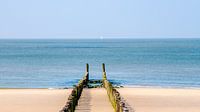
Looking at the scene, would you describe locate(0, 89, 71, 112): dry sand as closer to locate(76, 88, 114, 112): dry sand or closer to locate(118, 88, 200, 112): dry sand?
locate(76, 88, 114, 112): dry sand

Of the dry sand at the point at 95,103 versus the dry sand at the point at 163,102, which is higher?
the dry sand at the point at 95,103

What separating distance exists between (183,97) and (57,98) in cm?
834

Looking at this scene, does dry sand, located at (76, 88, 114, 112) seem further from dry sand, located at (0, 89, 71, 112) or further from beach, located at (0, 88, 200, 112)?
dry sand, located at (0, 89, 71, 112)

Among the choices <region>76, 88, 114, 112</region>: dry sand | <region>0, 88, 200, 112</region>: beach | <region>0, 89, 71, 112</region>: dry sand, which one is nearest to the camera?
<region>76, 88, 114, 112</region>: dry sand

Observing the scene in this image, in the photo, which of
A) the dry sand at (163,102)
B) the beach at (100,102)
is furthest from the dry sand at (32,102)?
the dry sand at (163,102)

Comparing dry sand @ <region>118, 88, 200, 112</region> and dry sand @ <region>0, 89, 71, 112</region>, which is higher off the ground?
dry sand @ <region>0, 89, 71, 112</region>

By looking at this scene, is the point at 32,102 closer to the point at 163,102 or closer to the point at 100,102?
the point at 100,102

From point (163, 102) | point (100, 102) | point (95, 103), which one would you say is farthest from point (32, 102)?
point (163, 102)

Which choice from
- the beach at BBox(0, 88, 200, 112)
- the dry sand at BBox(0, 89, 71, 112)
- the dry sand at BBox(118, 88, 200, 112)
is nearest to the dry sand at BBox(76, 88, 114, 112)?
the beach at BBox(0, 88, 200, 112)

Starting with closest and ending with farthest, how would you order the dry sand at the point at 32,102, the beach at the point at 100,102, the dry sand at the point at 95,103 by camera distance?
the dry sand at the point at 95,103
the dry sand at the point at 32,102
the beach at the point at 100,102

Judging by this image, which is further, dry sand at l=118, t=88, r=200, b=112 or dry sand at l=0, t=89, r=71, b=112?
dry sand at l=118, t=88, r=200, b=112

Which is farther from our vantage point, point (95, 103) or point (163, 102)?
point (163, 102)

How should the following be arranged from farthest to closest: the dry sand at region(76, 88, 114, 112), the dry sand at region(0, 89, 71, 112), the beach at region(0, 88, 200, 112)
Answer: the beach at region(0, 88, 200, 112) < the dry sand at region(0, 89, 71, 112) < the dry sand at region(76, 88, 114, 112)

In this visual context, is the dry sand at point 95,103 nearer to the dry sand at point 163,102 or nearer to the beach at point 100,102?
the beach at point 100,102
